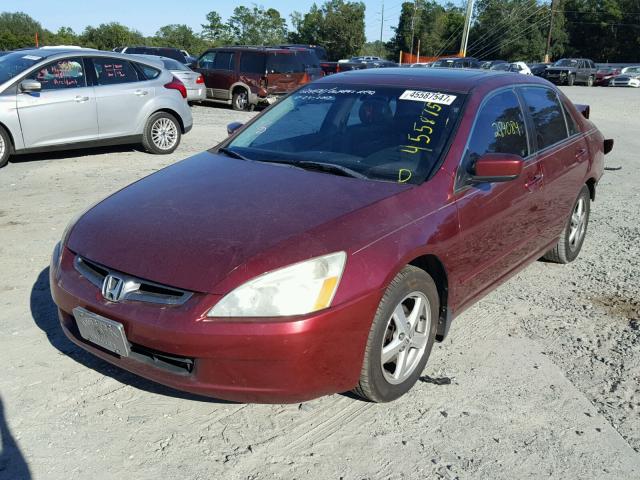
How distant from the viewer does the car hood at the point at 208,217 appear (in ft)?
9.34

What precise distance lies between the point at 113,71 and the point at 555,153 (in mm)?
7135

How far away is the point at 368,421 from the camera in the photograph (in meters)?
3.13

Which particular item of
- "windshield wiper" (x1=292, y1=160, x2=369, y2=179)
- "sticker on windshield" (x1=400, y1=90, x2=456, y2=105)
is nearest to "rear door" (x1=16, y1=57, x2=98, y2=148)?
"windshield wiper" (x1=292, y1=160, x2=369, y2=179)

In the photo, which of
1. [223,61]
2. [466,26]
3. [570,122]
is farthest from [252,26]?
[570,122]

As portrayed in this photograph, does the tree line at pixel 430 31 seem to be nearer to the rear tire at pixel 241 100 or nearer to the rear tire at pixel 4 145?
the rear tire at pixel 241 100

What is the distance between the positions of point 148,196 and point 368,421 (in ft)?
5.75

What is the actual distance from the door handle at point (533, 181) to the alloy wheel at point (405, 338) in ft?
4.69

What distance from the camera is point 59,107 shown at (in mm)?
8805

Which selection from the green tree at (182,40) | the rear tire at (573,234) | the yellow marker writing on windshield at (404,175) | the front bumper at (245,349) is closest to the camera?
the front bumper at (245,349)

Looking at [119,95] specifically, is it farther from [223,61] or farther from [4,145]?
[223,61]

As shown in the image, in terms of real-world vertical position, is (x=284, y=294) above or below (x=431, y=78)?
below

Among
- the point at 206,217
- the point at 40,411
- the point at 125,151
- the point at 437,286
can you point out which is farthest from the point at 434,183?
the point at 125,151

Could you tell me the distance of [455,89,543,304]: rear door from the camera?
3.67 metres

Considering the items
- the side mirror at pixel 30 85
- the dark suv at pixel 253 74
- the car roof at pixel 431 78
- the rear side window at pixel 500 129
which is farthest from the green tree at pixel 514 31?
the rear side window at pixel 500 129
